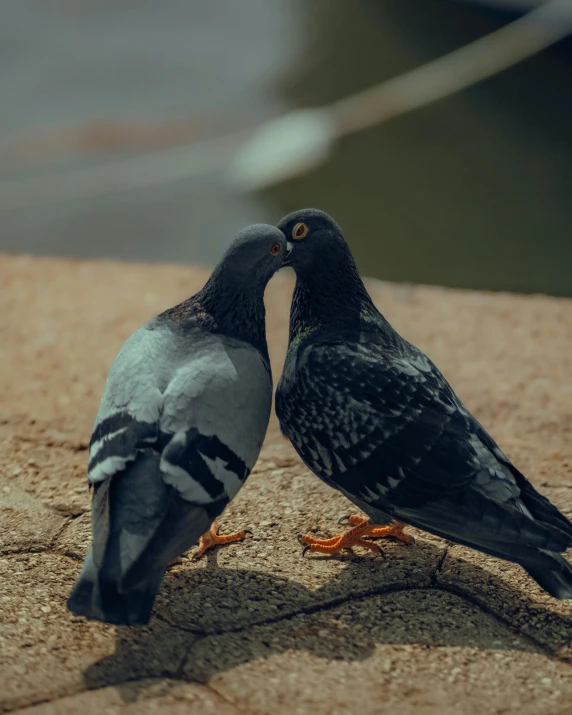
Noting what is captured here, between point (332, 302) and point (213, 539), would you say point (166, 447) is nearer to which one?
point (213, 539)

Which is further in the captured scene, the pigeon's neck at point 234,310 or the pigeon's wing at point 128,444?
the pigeon's neck at point 234,310

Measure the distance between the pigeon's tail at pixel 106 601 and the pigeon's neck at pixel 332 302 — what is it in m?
1.33

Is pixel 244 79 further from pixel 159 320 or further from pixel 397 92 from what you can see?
pixel 159 320

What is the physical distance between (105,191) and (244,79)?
8.62 ft

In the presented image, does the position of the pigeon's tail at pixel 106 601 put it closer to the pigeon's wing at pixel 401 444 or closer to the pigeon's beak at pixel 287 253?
the pigeon's wing at pixel 401 444

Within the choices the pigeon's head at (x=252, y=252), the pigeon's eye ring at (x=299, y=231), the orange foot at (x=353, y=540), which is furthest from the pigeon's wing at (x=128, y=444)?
the orange foot at (x=353, y=540)

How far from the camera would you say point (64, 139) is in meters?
9.73

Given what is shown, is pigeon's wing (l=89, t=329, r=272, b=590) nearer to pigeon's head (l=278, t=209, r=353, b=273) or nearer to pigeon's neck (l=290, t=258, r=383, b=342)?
pigeon's neck (l=290, t=258, r=383, b=342)

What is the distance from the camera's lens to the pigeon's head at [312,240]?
12.8ft

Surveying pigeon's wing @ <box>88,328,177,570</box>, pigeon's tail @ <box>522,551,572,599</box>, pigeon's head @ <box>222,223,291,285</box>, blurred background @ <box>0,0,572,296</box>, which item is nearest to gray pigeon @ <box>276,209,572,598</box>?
pigeon's tail @ <box>522,551,572,599</box>

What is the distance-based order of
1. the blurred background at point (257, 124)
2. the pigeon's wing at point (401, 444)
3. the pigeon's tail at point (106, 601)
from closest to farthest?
1. the pigeon's tail at point (106, 601)
2. the pigeon's wing at point (401, 444)
3. the blurred background at point (257, 124)

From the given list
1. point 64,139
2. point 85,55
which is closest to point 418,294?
point 64,139

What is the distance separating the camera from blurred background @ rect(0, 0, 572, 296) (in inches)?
348

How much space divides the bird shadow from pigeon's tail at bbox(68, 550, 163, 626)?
0.21m
